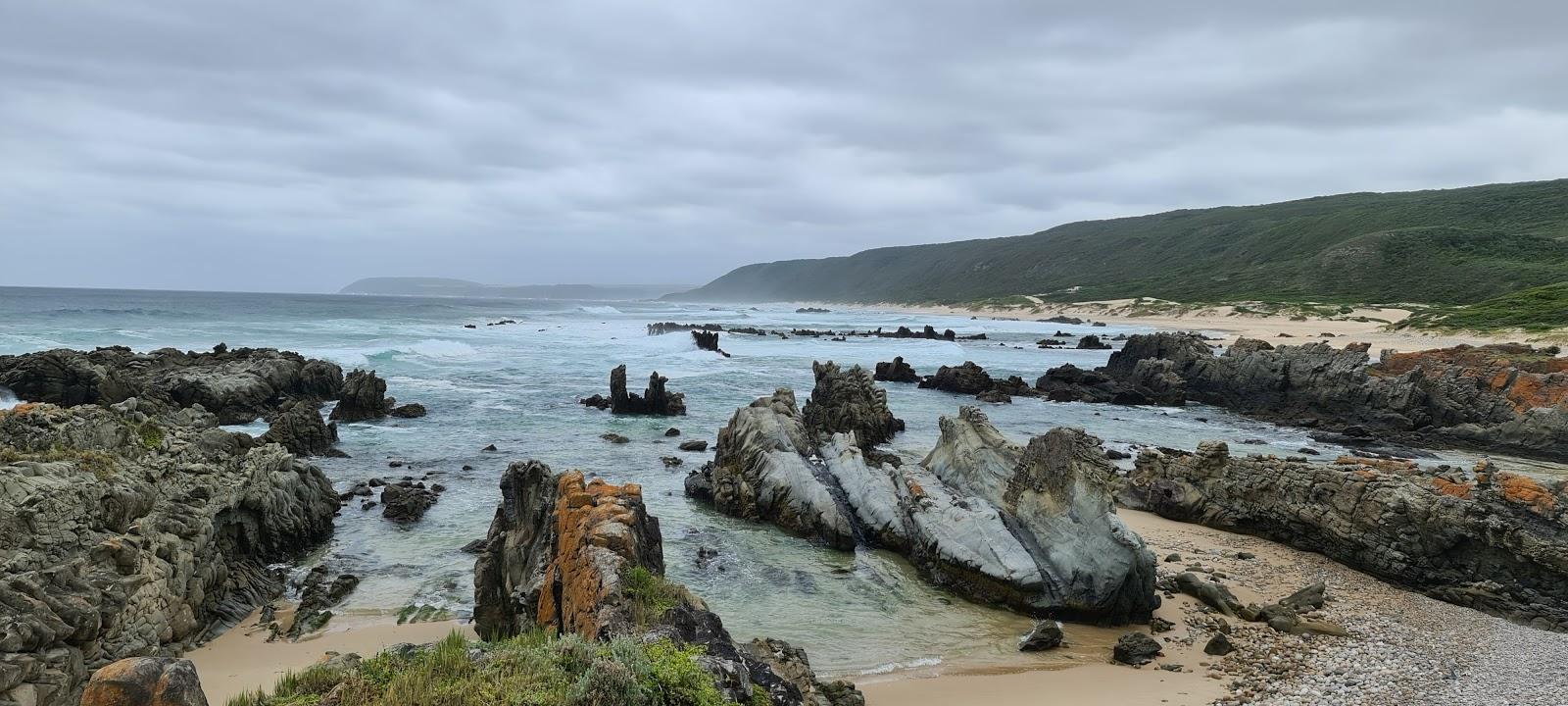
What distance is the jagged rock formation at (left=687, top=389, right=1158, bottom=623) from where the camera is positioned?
34.9 feet

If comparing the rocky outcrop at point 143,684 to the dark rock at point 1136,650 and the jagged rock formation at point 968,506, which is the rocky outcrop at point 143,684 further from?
the jagged rock formation at point 968,506

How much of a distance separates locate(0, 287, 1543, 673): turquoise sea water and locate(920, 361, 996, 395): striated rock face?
0.86 m

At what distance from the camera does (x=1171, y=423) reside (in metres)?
27.5

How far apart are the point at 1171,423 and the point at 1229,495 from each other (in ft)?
44.5

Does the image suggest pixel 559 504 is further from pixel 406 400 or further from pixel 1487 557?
pixel 406 400

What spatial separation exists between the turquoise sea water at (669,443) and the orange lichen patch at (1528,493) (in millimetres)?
8289

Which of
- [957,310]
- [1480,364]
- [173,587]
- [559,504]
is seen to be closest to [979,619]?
[559,504]

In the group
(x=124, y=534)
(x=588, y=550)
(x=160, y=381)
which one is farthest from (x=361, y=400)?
(x=588, y=550)

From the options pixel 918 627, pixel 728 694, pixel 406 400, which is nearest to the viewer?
pixel 728 694

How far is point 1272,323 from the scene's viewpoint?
66.4m

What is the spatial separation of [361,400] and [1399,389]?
35442mm

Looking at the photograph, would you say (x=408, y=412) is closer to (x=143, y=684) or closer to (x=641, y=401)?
(x=641, y=401)

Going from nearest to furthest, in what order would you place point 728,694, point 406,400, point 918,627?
point 728,694 → point 918,627 → point 406,400

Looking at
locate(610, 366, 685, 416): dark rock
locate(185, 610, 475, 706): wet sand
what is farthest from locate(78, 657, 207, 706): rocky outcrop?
locate(610, 366, 685, 416): dark rock
